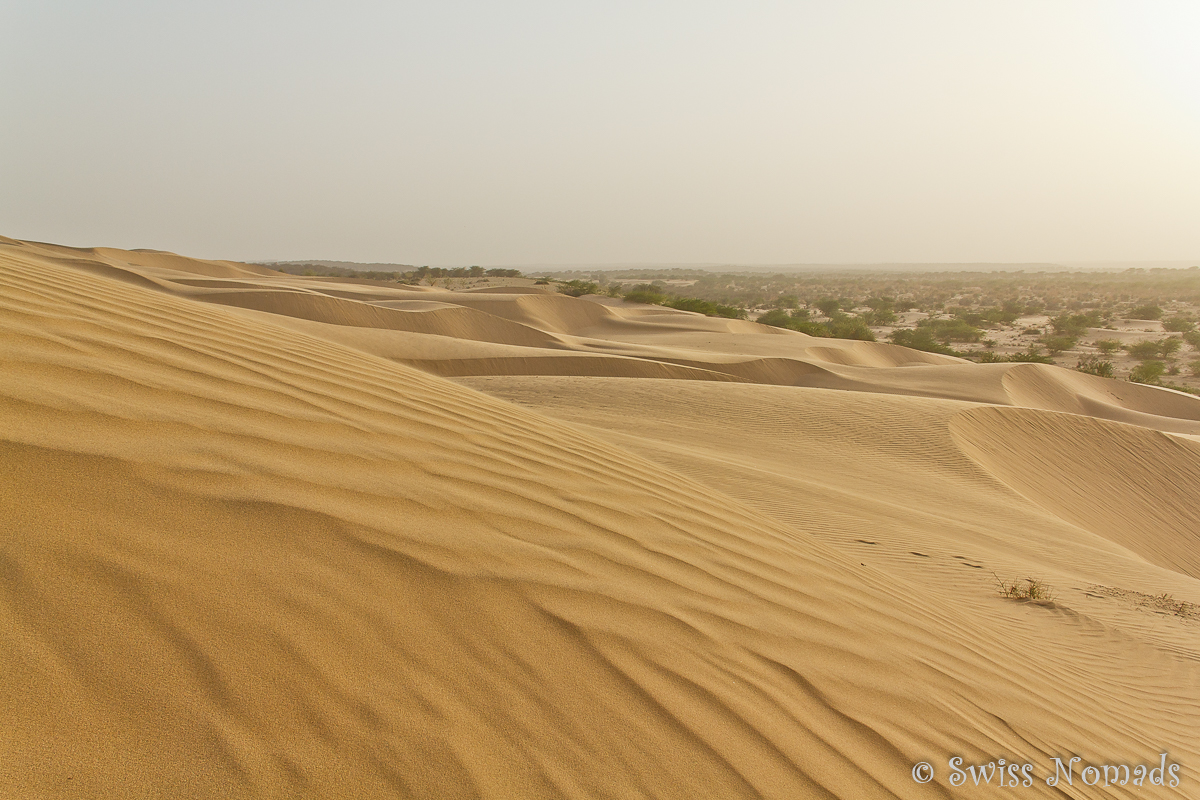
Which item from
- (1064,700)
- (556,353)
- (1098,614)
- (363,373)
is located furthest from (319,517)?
(556,353)

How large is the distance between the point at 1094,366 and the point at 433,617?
28041 millimetres

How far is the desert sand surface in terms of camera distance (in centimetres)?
133

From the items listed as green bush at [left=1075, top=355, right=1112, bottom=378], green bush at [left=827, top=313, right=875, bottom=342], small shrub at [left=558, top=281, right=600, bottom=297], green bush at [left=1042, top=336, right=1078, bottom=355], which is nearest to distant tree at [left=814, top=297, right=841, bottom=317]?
green bush at [left=827, top=313, right=875, bottom=342]

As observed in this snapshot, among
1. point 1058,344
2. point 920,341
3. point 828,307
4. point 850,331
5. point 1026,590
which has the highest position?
point 828,307

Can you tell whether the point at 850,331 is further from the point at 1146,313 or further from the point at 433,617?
the point at 433,617

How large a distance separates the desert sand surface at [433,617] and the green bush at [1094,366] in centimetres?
2162

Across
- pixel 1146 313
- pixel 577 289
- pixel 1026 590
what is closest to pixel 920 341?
pixel 577 289

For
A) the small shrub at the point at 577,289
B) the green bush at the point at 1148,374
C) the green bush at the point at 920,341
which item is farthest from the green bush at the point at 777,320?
the green bush at the point at 1148,374

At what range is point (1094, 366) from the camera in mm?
23859

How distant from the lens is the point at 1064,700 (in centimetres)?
279

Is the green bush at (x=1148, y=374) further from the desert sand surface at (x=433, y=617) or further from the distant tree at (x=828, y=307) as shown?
the desert sand surface at (x=433, y=617)

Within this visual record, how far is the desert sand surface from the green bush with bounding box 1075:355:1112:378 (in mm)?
21615

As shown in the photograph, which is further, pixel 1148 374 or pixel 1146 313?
pixel 1146 313

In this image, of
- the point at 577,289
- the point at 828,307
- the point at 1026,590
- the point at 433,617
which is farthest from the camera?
the point at 828,307
